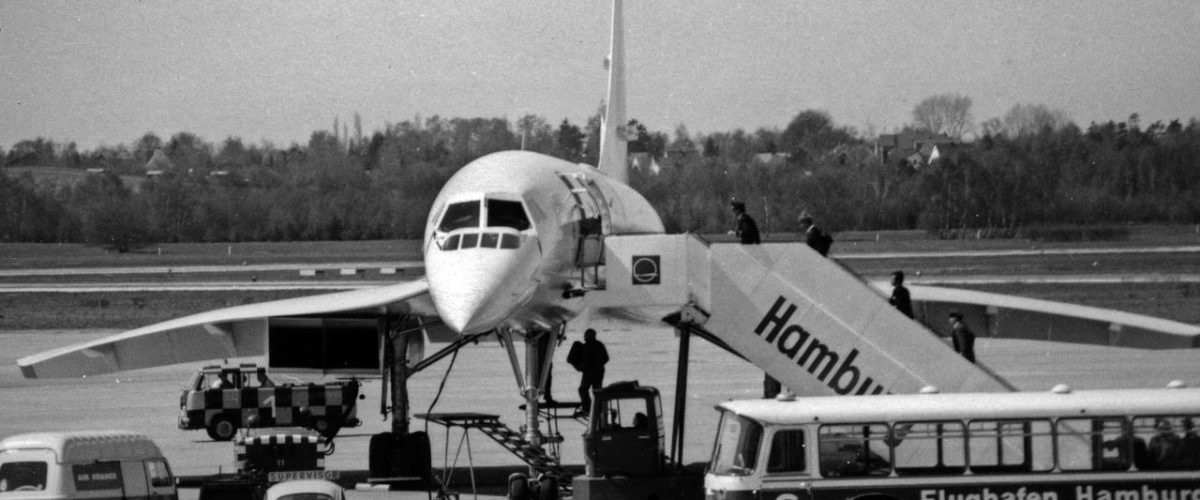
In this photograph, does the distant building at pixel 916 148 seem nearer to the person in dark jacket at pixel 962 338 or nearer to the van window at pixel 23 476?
the person in dark jacket at pixel 962 338

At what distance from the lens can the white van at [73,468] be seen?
1706 centimetres

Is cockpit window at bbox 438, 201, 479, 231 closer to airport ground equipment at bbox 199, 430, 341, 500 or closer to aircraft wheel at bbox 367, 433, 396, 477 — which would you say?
airport ground equipment at bbox 199, 430, 341, 500

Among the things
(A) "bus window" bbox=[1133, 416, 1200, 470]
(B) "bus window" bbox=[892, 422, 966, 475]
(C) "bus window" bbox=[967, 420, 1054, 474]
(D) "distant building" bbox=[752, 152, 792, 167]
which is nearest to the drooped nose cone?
(B) "bus window" bbox=[892, 422, 966, 475]

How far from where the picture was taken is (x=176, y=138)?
13125 centimetres

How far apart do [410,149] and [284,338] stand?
224 ft

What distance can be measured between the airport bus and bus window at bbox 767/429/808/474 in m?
0.01

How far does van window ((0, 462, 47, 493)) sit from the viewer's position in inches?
673

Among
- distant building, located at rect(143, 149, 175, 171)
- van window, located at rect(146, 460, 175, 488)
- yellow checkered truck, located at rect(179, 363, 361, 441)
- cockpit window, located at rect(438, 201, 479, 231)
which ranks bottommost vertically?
yellow checkered truck, located at rect(179, 363, 361, 441)

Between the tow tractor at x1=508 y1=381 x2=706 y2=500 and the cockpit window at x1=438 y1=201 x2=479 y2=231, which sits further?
the cockpit window at x1=438 y1=201 x2=479 y2=231

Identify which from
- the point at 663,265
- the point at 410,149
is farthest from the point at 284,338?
the point at 410,149

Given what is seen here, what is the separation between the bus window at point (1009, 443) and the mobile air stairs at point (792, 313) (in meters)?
2.89

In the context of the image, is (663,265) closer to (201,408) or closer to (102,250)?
(201,408)

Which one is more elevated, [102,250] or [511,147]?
[511,147]

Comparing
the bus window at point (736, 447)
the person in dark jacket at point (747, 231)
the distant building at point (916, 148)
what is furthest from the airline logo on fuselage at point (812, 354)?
the distant building at point (916, 148)
